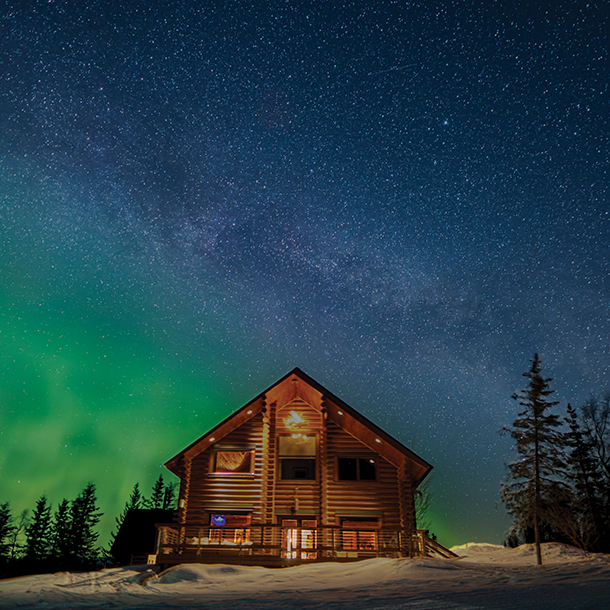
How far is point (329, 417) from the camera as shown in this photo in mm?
23281

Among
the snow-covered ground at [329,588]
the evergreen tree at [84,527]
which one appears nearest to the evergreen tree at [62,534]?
the evergreen tree at [84,527]

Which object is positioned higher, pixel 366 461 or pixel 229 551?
pixel 366 461

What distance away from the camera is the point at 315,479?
875 inches

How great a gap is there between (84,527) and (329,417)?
59174 mm

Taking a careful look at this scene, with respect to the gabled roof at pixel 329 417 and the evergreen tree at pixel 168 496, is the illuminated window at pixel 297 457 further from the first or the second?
the evergreen tree at pixel 168 496

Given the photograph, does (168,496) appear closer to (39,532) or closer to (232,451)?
(39,532)

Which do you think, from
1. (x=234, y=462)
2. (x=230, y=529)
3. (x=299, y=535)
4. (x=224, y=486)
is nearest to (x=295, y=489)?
(x=299, y=535)

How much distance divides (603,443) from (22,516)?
2834 inches

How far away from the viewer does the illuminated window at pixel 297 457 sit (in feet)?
73.5

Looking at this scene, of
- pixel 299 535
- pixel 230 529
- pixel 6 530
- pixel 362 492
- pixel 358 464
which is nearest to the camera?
pixel 299 535

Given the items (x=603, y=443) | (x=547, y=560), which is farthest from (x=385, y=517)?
(x=603, y=443)

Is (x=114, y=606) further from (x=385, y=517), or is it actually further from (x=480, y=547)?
(x=480, y=547)

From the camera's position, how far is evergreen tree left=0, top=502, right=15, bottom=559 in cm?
6291

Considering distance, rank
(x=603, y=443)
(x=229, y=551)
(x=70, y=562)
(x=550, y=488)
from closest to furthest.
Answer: (x=229, y=551) → (x=550, y=488) → (x=603, y=443) → (x=70, y=562)
